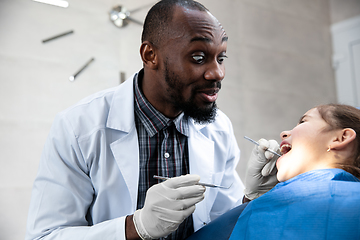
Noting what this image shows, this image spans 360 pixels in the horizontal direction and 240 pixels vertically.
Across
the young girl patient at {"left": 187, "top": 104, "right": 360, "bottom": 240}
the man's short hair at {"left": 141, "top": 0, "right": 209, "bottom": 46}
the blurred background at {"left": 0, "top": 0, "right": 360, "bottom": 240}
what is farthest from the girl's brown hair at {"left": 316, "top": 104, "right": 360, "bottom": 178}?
the blurred background at {"left": 0, "top": 0, "right": 360, "bottom": 240}

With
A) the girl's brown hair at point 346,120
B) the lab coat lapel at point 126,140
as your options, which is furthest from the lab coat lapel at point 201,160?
the girl's brown hair at point 346,120

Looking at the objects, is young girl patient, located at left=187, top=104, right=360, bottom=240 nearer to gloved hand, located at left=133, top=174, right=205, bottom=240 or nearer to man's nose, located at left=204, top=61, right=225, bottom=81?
gloved hand, located at left=133, top=174, right=205, bottom=240

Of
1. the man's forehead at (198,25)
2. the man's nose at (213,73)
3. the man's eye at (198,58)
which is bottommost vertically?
the man's nose at (213,73)

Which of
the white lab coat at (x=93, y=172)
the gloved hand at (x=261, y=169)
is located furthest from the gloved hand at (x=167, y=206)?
the gloved hand at (x=261, y=169)

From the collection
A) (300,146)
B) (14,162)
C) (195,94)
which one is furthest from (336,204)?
(14,162)

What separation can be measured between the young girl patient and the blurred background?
1.27 metres

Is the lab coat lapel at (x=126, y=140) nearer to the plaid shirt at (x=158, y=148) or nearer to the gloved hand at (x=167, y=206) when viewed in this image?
the plaid shirt at (x=158, y=148)

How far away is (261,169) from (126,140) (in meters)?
0.54

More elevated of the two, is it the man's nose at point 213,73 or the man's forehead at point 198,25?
the man's forehead at point 198,25

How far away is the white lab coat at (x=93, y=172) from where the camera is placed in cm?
128

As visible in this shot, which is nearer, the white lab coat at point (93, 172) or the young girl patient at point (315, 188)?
the young girl patient at point (315, 188)

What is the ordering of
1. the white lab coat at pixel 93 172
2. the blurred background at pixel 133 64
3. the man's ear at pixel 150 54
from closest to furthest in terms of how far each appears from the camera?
1. the white lab coat at pixel 93 172
2. the man's ear at pixel 150 54
3. the blurred background at pixel 133 64

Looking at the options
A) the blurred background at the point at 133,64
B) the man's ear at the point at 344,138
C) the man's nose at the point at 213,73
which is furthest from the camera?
the blurred background at the point at 133,64

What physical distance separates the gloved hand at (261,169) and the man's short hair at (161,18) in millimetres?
578
